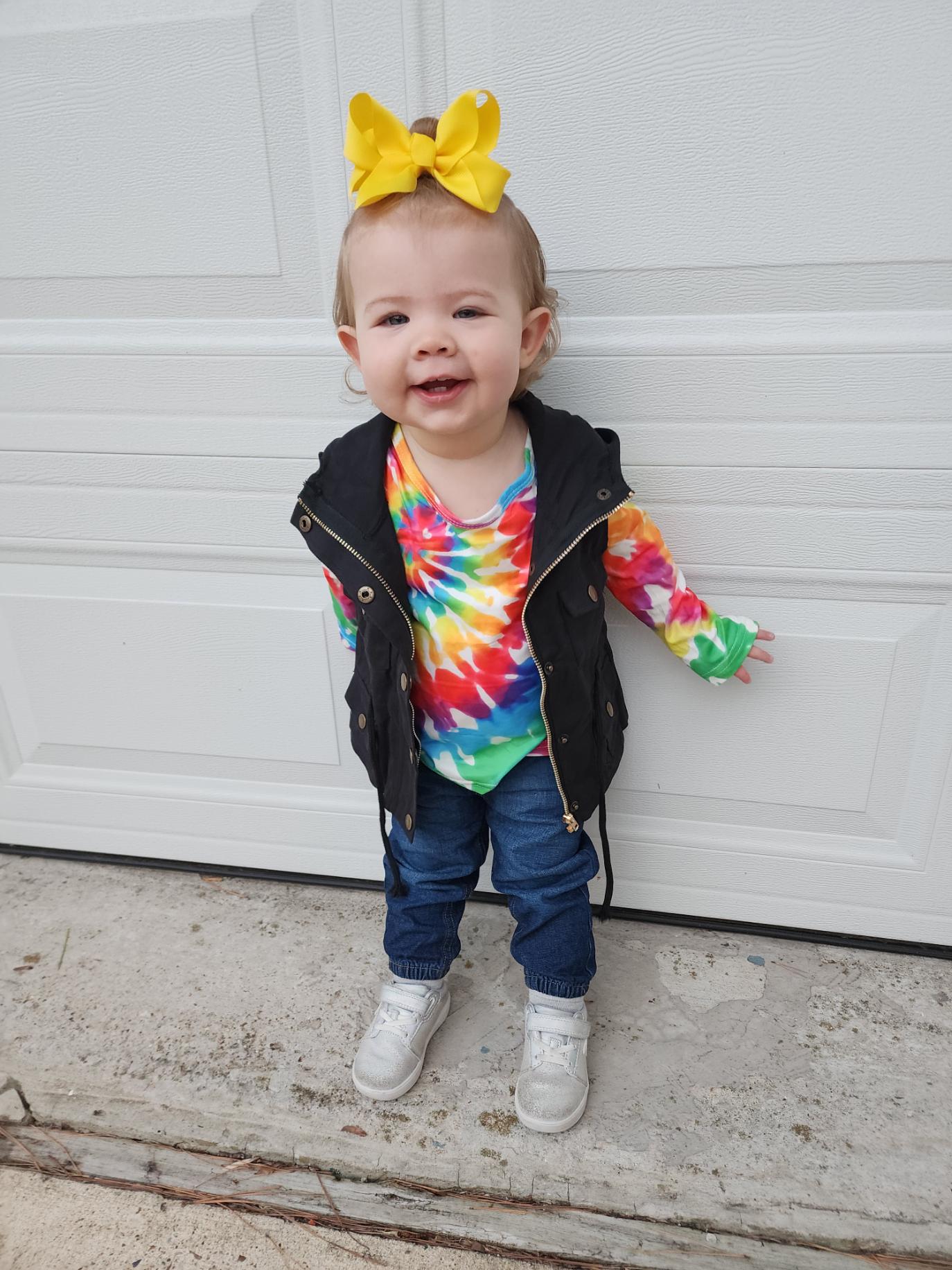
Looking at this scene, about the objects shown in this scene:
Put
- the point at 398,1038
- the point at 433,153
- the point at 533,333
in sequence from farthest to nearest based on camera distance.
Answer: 1. the point at 398,1038
2. the point at 533,333
3. the point at 433,153

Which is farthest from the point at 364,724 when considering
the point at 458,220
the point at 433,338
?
the point at 458,220

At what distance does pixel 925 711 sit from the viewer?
1460 mm

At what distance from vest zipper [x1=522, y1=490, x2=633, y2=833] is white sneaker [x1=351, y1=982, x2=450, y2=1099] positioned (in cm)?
38

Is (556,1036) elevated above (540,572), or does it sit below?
below

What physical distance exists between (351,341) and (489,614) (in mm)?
402

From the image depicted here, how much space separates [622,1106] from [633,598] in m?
0.76

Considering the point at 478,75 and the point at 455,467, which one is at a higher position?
the point at 478,75

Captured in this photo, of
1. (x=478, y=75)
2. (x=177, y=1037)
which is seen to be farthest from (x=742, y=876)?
(x=478, y=75)

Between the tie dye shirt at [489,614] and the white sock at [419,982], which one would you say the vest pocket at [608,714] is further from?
the white sock at [419,982]

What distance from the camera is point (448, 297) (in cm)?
105

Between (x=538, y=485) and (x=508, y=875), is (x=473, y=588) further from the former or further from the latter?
(x=508, y=875)

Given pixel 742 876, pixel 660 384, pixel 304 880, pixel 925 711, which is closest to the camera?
pixel 660 384

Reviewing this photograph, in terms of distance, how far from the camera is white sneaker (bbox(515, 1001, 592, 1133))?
1324 millimetres

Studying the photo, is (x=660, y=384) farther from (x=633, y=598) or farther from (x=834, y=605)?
(x=834, y=605)
